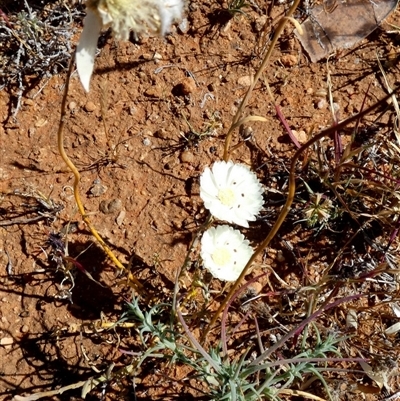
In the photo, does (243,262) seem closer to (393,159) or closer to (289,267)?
(289,267)

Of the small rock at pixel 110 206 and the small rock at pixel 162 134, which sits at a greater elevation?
the small rock at pixel 162 134

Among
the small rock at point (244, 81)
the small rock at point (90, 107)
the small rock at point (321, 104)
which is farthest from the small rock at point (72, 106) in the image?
the small rock at point (321, 104)

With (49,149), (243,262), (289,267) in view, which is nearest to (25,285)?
(49,149)

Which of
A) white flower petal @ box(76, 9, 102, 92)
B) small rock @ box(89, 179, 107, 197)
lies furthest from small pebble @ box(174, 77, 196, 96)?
white flower petal @ box(76, 9, 102, 92)

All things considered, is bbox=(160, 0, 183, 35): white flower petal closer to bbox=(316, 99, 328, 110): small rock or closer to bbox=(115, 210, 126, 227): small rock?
bbox=(115, 210, 126, 227): small rock

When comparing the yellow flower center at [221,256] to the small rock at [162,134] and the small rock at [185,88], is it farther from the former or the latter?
the small rock at [185,88]

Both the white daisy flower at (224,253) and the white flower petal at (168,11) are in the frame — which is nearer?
the white flower petal at (168,11)

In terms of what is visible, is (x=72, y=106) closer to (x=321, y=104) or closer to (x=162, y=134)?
(x=162, y=134)
